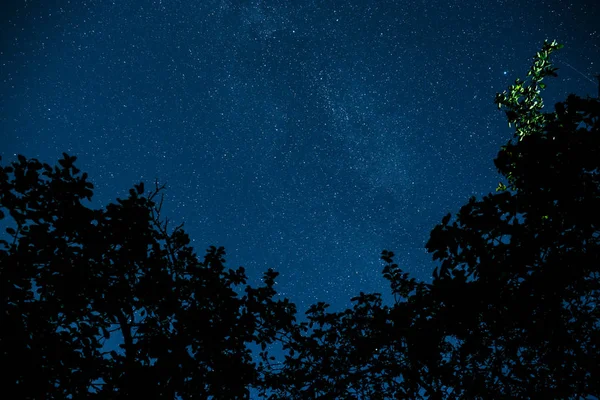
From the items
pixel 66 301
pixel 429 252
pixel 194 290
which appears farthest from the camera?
pixel 194 290

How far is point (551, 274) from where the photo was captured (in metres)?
3.18

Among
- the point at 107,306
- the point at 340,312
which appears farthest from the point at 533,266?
the point at 107,306

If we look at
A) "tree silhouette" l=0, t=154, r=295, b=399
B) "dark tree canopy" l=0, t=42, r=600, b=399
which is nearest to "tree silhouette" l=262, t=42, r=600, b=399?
"dark tree canopy" l=0, t=42, r=600, b=399

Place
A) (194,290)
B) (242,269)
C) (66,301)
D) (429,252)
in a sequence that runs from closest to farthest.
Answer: (429,252), (66,301), (194,290), (242,269)

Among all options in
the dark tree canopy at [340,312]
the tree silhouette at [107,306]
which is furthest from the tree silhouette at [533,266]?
the tree silhouette at [107,306]

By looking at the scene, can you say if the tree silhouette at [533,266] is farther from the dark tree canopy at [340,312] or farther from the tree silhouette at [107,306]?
the tree silhouette at [107,306]

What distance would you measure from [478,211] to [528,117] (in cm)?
356

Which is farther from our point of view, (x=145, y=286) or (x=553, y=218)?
(x=145, y=286)

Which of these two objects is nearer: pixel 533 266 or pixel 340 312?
pixel 533 266

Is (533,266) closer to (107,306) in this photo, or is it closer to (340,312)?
(340,312)

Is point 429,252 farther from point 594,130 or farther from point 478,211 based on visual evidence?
point 594,130

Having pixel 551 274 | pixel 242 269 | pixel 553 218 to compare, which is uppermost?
pixel 242 269

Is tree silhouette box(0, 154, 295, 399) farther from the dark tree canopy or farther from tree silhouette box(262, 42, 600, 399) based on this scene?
tree silhouette box(262, 42, 600, 399)

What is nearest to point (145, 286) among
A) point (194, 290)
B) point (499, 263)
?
point (194, 290)
